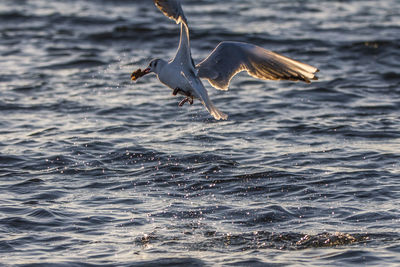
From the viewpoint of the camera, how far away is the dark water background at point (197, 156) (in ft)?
21.4

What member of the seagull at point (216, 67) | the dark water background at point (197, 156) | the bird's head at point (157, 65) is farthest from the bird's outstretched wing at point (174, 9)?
the dark water background at point (197, 156)

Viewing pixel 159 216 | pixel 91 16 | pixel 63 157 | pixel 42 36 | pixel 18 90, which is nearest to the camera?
pixel 159 216

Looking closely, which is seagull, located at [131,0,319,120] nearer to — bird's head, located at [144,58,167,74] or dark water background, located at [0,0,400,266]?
bird's head, located at [144,58,167,74]

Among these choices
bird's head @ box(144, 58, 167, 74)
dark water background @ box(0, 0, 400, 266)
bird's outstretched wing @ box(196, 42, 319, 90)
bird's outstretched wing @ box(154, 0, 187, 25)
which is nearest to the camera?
dark water background @ box(0, 0, 400, 266)

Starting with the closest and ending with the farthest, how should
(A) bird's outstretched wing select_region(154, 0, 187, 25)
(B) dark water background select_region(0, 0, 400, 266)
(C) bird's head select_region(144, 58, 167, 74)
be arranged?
(B) dark water background select_region(0, 0, 400, 266) < (A) bird's outstretched wing select_region(154, 0, 187, 25) < (C) bird's head select_region(144, 58, 167, 74)

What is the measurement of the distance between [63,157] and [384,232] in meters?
4.10

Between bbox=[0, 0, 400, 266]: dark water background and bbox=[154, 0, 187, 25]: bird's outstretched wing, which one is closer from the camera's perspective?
bbox=[0, 0, 400, 266]: dark water background

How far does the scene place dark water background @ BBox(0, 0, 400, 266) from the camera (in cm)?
653

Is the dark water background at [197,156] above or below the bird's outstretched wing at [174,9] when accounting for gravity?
below

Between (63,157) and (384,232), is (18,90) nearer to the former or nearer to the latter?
(63,157)

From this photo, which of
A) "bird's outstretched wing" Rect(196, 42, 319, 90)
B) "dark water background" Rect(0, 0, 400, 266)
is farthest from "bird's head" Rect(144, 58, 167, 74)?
"dark water background" Rect(0, 0, 400, 266)

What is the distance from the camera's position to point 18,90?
12344mm

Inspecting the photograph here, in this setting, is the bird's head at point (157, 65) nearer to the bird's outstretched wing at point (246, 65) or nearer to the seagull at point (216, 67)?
the seagull at point (216, 67)

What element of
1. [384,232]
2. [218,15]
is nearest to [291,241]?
[384,232]
